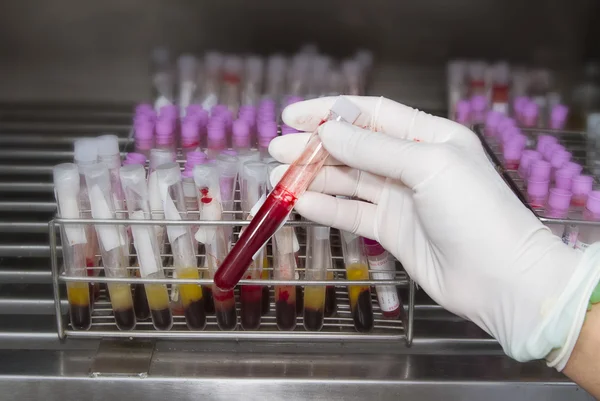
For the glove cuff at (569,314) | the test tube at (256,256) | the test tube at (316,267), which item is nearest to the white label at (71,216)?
the test tube at (256,256)

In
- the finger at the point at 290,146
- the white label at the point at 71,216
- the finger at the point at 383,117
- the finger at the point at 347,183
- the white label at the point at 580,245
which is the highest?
the finger at the point at 383,117

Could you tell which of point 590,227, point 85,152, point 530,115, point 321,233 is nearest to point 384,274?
point 321,233

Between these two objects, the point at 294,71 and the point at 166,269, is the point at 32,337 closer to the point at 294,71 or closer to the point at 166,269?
the point at 166,269

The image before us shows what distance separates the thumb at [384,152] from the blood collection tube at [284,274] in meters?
0.19

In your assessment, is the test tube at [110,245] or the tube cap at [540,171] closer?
the test tube at [110,245]

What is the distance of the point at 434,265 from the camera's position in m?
0.98

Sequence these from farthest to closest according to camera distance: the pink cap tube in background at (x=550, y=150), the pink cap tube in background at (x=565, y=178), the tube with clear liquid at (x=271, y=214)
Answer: the pink cap tube in background at (x=550, y=150), the pink cap tube in background at (x=565, y=178), the tube with clear liquid at (x=271, y=214)

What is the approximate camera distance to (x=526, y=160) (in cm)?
125

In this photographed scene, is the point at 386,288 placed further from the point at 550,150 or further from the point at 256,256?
the point at 550,150

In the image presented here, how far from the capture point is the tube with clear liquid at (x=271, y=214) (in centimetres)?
94

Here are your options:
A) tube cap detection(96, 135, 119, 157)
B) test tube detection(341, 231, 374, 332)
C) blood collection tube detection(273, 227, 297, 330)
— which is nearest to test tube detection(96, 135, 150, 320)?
tube cap detection(96, 135, 119, 157)

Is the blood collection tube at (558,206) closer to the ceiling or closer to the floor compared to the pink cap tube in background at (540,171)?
closer to the floor

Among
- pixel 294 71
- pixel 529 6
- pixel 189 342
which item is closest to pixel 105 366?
pixel 189 342

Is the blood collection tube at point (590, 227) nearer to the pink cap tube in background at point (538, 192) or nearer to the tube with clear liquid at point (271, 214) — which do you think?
the pink cap tube in background at point (538, 192)
